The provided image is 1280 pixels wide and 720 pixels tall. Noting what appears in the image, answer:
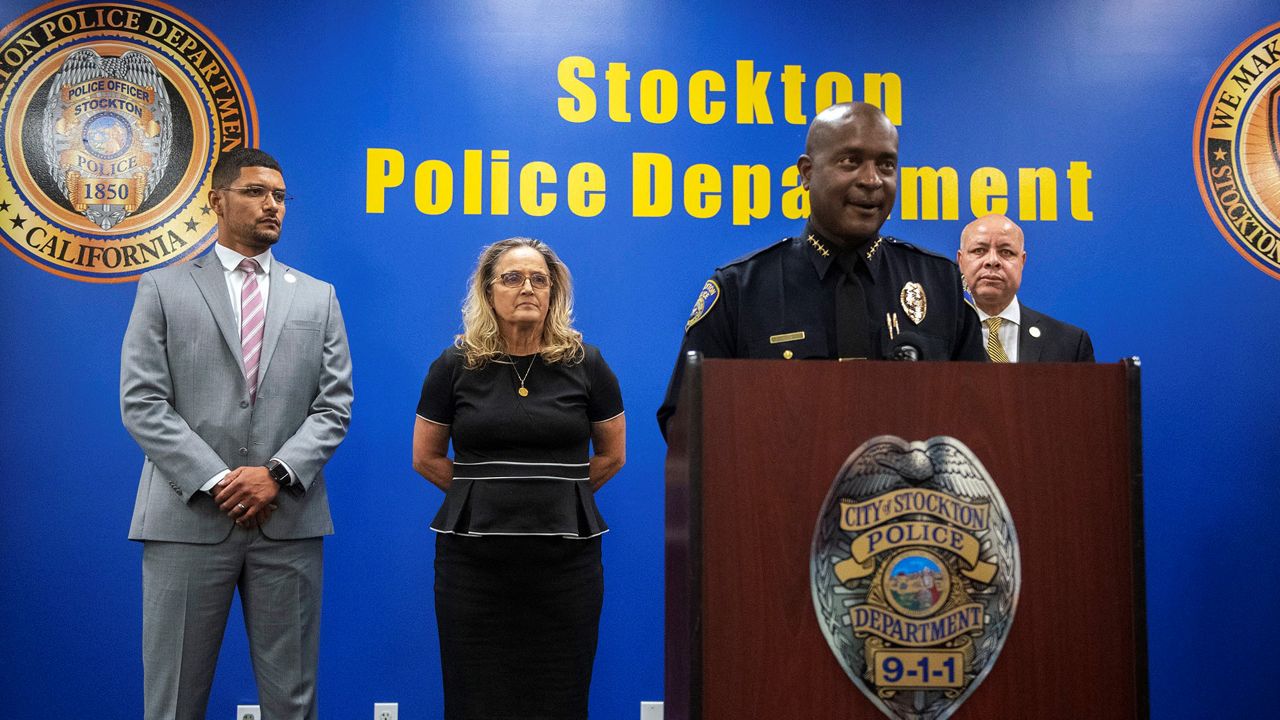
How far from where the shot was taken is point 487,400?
2682 mm

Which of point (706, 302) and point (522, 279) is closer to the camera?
point (706, 302)

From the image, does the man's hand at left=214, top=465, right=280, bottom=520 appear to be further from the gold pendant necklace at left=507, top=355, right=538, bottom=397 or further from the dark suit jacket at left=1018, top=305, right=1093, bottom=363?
the dark suit jacket at left=1018, top=305, right=1093, bottom=363

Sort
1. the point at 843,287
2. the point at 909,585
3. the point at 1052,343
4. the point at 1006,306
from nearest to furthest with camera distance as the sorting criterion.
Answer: the point at 909,585 → the point at 843,287 → the point at 1052,343 → the point at 1006,306

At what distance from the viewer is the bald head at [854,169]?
1.79 m

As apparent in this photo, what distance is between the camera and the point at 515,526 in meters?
2.59

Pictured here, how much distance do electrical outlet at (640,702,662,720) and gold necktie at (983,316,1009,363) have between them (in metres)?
1.62

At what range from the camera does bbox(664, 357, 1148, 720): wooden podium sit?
1251 millimetres

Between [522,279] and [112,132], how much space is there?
1.77 meters

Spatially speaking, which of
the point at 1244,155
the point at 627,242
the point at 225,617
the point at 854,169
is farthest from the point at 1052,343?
the point at 225,617

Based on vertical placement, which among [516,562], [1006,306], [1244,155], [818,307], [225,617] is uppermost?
[1244,155]

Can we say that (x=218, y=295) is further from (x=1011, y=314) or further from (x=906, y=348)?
(x=1011, y=314)

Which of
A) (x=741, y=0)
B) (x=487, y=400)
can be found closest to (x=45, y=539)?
(x=487, y=400)

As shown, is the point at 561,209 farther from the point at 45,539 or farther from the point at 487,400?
the point at 45,539

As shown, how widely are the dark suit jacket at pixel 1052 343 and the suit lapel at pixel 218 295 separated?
2259 millimetres
